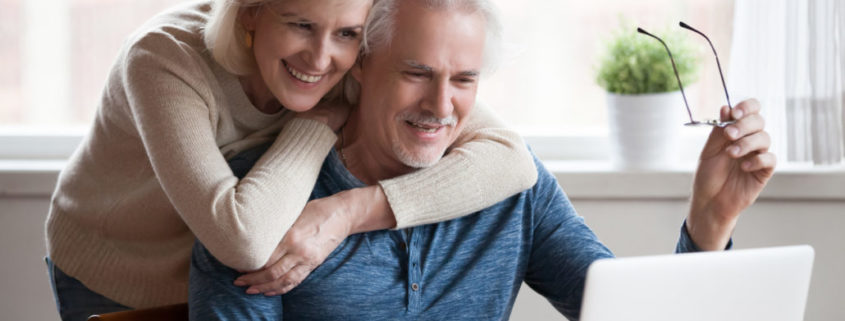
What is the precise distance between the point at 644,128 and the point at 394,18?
1.15 metres

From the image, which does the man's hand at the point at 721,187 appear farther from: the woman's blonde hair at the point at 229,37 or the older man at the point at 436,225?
the woman's blonde hair at the point at 229,37

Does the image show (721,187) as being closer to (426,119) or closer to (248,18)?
(426,119)

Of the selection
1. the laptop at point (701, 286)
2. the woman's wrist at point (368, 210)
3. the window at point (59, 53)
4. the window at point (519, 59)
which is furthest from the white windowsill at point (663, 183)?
the window at point (59, 53)

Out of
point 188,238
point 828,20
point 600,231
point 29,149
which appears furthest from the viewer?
point 29,149

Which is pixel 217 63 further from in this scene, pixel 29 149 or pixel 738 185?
pixel 29 149

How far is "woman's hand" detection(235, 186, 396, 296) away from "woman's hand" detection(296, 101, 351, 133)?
7.2 inches

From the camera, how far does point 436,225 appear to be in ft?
5.49

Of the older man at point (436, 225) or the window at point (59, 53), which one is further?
the window at point (59, 53)

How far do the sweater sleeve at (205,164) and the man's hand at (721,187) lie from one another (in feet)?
2.37

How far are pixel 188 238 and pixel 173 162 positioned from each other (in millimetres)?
422

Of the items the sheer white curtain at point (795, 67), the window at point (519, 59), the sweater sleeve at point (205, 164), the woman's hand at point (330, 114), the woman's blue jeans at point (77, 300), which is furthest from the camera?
the window at point (519, 59)

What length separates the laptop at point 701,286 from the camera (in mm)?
1060

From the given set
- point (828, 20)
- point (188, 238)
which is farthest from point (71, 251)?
point (828, 20)

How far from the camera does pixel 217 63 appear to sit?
1641 mm
